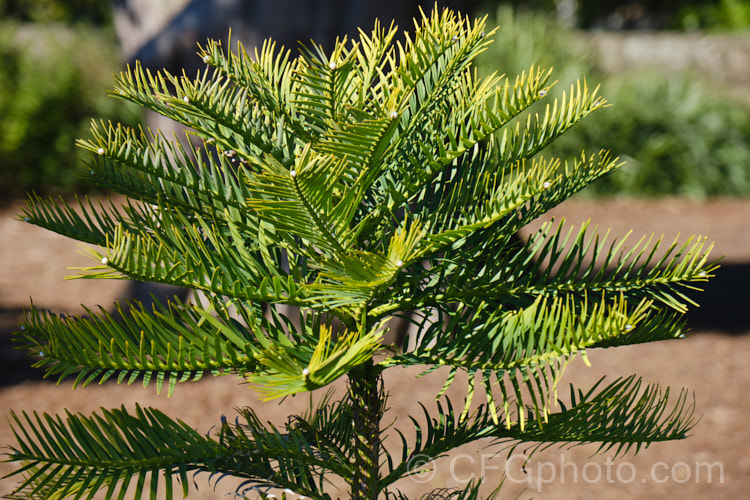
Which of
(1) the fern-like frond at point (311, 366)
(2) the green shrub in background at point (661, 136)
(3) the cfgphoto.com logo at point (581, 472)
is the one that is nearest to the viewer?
(1) the fern-like frond at point (311, 366)

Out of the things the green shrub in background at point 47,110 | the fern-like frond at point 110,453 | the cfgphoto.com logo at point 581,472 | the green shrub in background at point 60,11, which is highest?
the green shrub in background at point 60,11

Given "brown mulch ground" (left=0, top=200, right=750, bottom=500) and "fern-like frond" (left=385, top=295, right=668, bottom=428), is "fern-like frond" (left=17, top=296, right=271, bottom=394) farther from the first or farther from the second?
"brown mulch ground" (left=0, top=200, right=750, bottom=500)

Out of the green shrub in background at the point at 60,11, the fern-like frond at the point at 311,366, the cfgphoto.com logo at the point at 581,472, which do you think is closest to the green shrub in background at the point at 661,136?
the cfgphoto.com logo at the point at 581,472

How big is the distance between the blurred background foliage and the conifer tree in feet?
23.2

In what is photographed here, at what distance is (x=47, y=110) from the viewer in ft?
27.4

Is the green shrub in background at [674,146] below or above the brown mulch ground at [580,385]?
above

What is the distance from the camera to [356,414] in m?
1.28

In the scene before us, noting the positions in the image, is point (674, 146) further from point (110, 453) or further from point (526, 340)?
point (110, 453)

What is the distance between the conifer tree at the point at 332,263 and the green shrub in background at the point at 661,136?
8.22 m

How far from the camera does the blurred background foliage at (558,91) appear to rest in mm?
8305

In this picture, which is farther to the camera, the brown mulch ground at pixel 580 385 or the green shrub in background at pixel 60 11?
the green shrub in background at pixel 60 11

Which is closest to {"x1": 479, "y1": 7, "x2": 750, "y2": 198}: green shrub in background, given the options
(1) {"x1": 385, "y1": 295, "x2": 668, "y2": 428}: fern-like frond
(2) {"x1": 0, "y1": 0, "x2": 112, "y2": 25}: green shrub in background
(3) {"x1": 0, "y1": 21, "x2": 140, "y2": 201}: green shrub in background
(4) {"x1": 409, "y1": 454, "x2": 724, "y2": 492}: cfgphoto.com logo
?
(3) {"x1": 0, "y1": 21, "x2": 140, "y2": 201}: green shrub in background

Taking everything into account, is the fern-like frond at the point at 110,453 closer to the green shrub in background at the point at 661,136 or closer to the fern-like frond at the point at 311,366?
the fern-like frond at the point at 311,366

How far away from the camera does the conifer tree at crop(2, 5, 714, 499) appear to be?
0.98 meters
